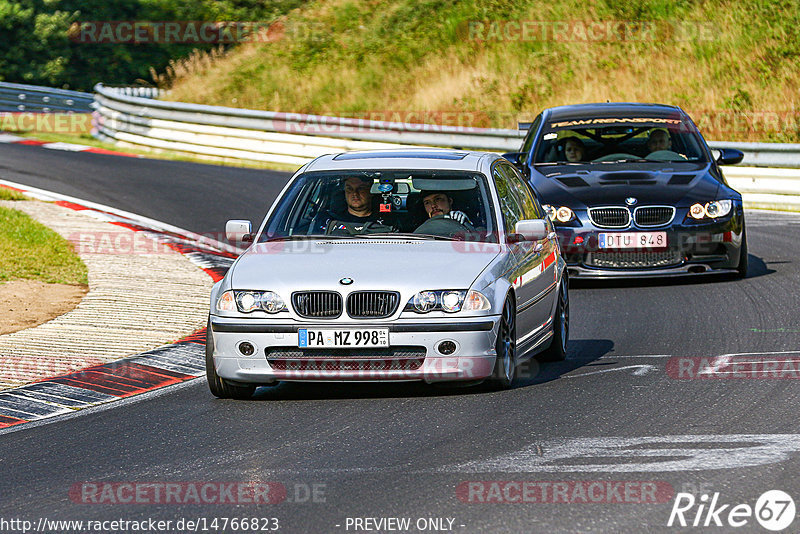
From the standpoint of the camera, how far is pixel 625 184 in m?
13.3

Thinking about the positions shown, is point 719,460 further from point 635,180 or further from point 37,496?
point 635,180

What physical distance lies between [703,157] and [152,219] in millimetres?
7684

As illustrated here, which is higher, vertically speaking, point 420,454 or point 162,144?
point 420,454

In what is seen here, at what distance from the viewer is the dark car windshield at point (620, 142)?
14422 mm

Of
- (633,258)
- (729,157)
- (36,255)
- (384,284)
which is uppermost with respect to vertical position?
(384,284)

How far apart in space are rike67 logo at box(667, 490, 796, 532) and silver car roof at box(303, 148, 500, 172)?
13.1 ft

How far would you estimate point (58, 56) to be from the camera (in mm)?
44562

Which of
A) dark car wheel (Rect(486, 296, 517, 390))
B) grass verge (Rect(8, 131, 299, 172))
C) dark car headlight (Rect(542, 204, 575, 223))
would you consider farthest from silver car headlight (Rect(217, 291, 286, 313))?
grass verge (Rect(8, 131, 299, 172))

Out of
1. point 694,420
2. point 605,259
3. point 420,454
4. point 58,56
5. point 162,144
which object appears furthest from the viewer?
point 58,56

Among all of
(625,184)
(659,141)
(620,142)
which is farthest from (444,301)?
(620,142)

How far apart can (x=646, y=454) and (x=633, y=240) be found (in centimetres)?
648

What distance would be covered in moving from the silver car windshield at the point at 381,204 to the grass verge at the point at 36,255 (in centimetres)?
468

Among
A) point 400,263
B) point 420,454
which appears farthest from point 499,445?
point 400,263

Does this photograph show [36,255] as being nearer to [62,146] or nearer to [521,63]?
[62,146]
